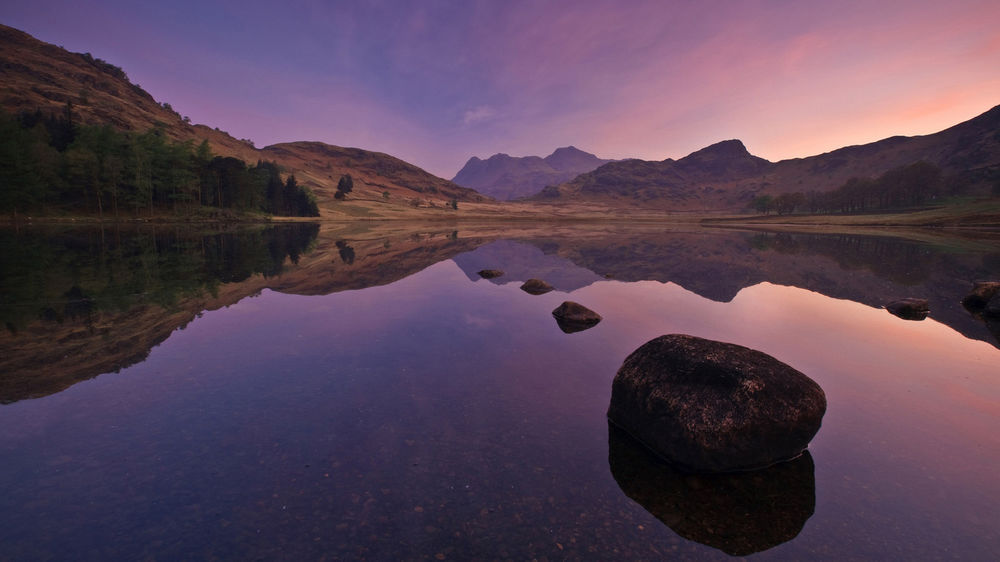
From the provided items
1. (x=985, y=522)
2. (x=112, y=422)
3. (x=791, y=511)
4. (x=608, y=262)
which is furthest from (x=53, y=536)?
(x=608, y=262)

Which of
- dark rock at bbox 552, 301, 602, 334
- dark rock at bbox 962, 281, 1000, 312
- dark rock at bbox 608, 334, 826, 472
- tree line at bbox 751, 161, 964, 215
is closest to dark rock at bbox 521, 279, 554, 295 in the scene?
dark rock at bbox 552, 301, 602, 334

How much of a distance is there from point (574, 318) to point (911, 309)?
1952 centimetres

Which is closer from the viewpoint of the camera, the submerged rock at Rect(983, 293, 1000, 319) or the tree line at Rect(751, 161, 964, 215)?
the submerged rock at Rect(983, 293, 1000, 319)

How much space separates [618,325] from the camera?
1986 cm

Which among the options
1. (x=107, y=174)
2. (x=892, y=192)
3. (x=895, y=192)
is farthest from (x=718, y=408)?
(x=892, y=192)

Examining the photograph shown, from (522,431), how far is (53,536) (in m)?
8.35

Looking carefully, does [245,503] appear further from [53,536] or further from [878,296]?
[878,296]

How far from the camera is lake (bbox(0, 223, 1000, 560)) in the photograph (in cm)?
646

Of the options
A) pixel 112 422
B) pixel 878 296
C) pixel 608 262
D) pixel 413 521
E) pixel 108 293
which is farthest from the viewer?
pixel 608 262

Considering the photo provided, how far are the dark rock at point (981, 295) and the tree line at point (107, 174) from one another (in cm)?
12531

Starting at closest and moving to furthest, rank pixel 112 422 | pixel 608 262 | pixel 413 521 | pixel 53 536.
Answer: pixel 53 536, pixel 413 521, pixel 112 422, pixel 608 262

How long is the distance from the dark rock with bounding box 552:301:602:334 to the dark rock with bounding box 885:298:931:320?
1740cm

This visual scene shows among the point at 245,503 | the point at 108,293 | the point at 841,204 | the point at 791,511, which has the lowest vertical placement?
the point at 791,511

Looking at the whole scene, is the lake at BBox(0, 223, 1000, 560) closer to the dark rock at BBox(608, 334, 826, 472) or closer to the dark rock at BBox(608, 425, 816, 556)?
the dark rock at BBox(608, 425, 816, 556)
